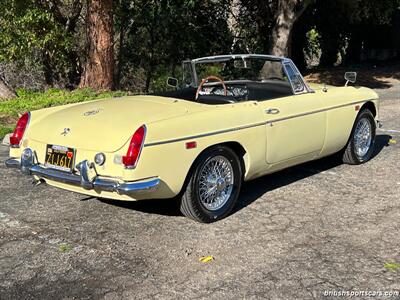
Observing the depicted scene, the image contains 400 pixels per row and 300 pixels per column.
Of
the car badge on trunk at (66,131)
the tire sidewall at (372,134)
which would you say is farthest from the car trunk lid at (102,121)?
the tire sidewall at (372,134)

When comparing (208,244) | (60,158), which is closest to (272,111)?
(208,244)

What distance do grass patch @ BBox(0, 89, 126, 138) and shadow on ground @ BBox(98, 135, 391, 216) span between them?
426 cm

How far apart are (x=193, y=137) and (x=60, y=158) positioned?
109 centimetres

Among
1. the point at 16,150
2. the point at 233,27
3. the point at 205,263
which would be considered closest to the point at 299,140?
the point at 205,263

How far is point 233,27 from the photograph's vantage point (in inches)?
748

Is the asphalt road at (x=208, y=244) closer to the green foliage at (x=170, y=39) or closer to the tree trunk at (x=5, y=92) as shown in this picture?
the tree trunk at (x=5, y=92)

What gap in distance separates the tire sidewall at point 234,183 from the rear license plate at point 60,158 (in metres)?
0.98

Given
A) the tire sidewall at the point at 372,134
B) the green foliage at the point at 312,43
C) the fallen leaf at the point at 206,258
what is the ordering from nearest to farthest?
the fallen leaf at the point at 206,258, the tire sidewall at the point at 372,134, the green foliage at the point at 312,43

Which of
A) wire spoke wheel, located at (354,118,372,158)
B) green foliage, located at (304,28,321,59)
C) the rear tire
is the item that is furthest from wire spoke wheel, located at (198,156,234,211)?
green foliage, located at (304,28,321,59)

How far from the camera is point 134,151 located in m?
4.08

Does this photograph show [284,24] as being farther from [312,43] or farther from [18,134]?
[18,134]

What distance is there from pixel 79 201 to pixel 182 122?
1553mm

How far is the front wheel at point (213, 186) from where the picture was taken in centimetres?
451

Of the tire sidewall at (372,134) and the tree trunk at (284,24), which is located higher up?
the tree trunk at (284,24)
